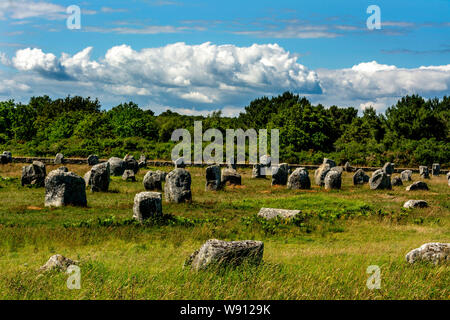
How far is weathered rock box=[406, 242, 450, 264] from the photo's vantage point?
11977 mm

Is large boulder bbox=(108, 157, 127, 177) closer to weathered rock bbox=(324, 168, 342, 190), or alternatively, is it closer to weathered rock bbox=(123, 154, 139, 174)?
weathered rock bbox=(123, 154, 139, 174)

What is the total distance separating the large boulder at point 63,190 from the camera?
2327 centimetres

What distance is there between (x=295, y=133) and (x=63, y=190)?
51297 millimetres

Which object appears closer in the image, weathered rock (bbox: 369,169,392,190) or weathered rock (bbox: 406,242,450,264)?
weathered rock (bbox: 406,242,450,264)

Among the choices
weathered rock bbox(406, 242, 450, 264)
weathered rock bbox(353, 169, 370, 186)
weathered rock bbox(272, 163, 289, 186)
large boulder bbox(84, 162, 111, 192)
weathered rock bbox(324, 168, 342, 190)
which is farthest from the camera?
weathered rock bbox(353, 169, 370, 186)

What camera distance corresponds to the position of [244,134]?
81.1m

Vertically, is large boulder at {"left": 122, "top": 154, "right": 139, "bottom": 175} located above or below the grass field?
above

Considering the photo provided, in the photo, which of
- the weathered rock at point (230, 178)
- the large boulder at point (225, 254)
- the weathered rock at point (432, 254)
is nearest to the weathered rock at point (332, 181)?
the weathered rock at point (230, 178)

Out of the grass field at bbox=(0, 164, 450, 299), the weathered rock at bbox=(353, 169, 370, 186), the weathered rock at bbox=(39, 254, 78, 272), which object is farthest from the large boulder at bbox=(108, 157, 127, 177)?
the weathered rock at bbox=(39, 254, 78, 272)

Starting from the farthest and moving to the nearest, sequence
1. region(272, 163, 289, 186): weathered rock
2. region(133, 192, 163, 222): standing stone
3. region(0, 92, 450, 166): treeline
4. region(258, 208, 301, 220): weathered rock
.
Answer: region(0, 92, 450, 166): treeline < region(272, 163, 289, 186): weathered rock < region(258, 208, 301, 220): weathered rock < region(133, 192, 163, 222): standing stone

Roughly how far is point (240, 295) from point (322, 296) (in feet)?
5.18

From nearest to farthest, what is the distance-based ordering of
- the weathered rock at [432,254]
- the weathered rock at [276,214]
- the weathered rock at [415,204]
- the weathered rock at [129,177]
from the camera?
1. the weathered rock at [432,254]
2. the weathered rock at [276,214]
3. the weathered rock at [415,204]
4. the weathered rock at [129,177]

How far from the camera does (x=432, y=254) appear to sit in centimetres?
1216

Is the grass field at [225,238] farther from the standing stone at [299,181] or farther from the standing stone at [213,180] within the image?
the standing stone at [299,181]
